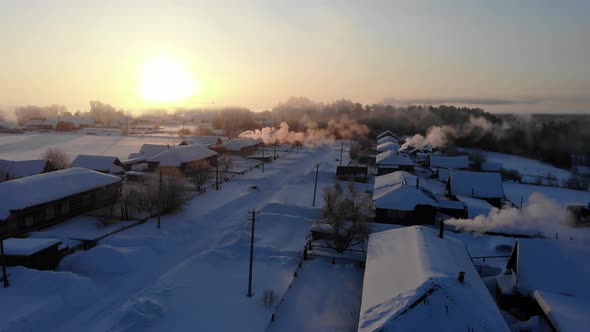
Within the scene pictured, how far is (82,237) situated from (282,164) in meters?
33.1

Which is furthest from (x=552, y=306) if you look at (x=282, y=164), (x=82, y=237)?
(x=282, y=164)

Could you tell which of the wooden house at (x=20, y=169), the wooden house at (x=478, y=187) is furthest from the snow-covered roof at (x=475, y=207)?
the wooden house at (x=20, y=169)

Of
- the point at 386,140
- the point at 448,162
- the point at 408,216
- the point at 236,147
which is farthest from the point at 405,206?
the point at 386,140

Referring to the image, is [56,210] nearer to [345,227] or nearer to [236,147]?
[345,227]

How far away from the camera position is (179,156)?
43219 millimetres

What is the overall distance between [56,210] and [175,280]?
13038mm

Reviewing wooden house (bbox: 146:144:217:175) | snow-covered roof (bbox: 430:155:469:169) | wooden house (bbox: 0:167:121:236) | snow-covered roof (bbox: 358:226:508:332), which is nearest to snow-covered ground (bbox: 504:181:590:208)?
snow-covered roof (bbox: 430:155:469:169)

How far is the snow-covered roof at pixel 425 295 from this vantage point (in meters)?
11.3

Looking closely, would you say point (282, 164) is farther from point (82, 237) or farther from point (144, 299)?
point (144, 299)

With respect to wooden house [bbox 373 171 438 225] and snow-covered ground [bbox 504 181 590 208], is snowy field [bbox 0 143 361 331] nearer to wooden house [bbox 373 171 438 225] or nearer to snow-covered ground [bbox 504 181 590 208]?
wooden house [bbox 373 171 438 225]

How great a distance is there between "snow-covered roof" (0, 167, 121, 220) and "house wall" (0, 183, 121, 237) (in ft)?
1.47

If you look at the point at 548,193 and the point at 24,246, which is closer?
the point at 24,246

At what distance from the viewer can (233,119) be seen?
108000 millimetres

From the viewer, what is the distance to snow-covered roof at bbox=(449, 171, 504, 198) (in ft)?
104
